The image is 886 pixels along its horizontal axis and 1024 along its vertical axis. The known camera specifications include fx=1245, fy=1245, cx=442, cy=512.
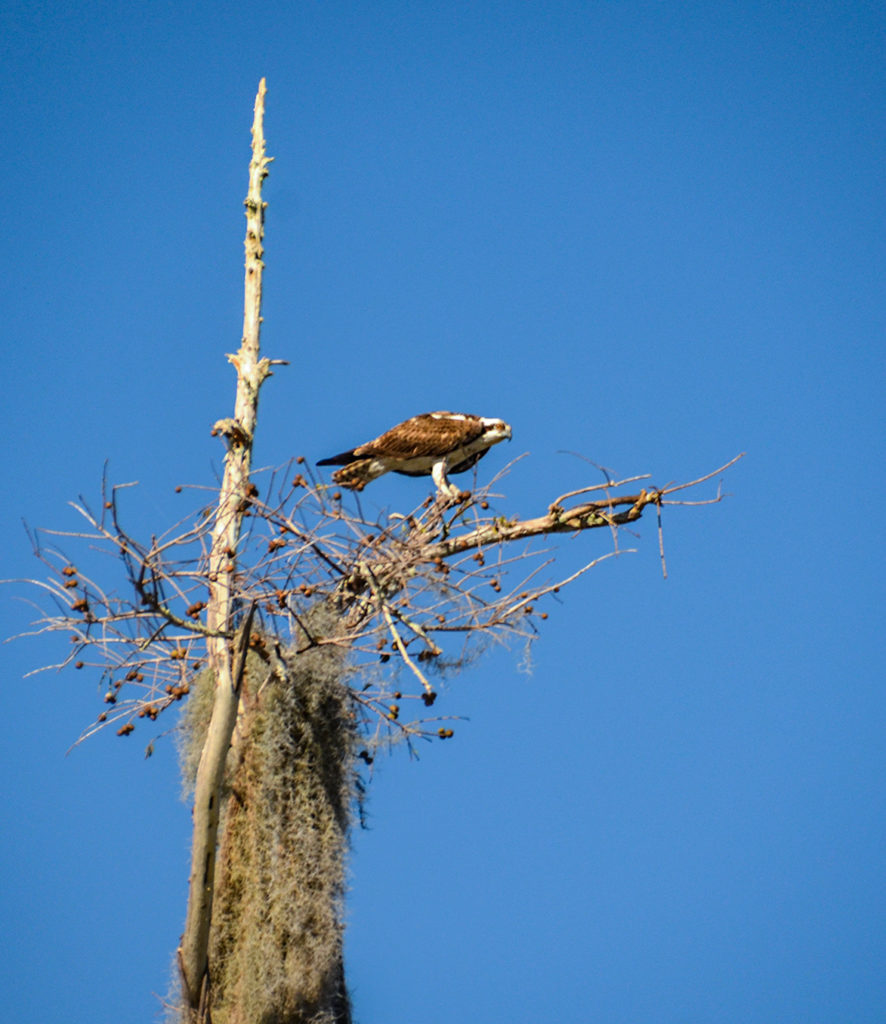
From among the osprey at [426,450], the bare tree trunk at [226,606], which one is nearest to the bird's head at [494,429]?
the osprey at [426,450]

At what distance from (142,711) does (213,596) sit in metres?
0.64

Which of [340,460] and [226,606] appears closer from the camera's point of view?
[226,606]

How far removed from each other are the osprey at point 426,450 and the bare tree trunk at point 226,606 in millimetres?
928

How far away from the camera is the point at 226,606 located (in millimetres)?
4922

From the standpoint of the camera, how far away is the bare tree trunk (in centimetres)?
415

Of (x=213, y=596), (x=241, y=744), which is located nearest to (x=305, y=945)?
(x=241, y=744)

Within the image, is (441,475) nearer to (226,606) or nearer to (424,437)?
(424,437)

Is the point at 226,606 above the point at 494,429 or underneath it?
underneath

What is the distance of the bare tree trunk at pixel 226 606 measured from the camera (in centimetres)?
415

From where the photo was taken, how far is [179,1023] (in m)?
4.13

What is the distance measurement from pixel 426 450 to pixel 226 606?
195cm

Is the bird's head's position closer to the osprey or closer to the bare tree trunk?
the osprey

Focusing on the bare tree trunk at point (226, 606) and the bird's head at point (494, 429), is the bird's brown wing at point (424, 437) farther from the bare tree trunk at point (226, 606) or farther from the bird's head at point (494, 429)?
the bare tree trunk at point (226, 606)

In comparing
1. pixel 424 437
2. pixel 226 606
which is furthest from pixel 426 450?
pixel 226 606
